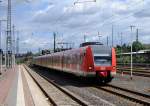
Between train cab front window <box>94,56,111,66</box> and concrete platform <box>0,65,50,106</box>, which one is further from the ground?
train cab front window <box>94,56,111,66</box>

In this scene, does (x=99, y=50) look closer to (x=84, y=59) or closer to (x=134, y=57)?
(x=84, y=59)

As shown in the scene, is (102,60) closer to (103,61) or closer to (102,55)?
(103,61)

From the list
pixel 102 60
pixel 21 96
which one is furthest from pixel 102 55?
pixel 21 96

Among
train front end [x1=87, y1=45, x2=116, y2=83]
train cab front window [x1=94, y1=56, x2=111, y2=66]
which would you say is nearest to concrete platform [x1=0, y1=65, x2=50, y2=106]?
train front end [x1=87, y1=45, x2=116, y2=83]

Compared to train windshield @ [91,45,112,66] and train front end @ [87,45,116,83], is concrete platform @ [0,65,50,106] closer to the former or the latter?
train front end @ [87,45,116,83]

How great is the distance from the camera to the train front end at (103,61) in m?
30.8

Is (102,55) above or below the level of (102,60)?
above

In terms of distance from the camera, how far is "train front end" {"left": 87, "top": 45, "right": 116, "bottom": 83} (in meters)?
30.8

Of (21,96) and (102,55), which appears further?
(102,55)

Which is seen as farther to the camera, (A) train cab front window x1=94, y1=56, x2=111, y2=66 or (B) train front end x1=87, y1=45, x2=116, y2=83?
(A) train cab front window x1=94, y1=56, x2=111, y2=66

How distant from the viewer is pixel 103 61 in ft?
102

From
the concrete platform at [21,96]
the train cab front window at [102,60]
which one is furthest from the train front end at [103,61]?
the concrete platform at [21,96]

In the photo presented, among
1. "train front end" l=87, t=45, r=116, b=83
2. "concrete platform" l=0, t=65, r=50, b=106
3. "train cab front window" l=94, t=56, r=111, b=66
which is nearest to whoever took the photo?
"concrete platform" l=0, t=65, r=50, b=106

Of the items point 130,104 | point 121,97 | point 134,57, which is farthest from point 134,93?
point 134,57
